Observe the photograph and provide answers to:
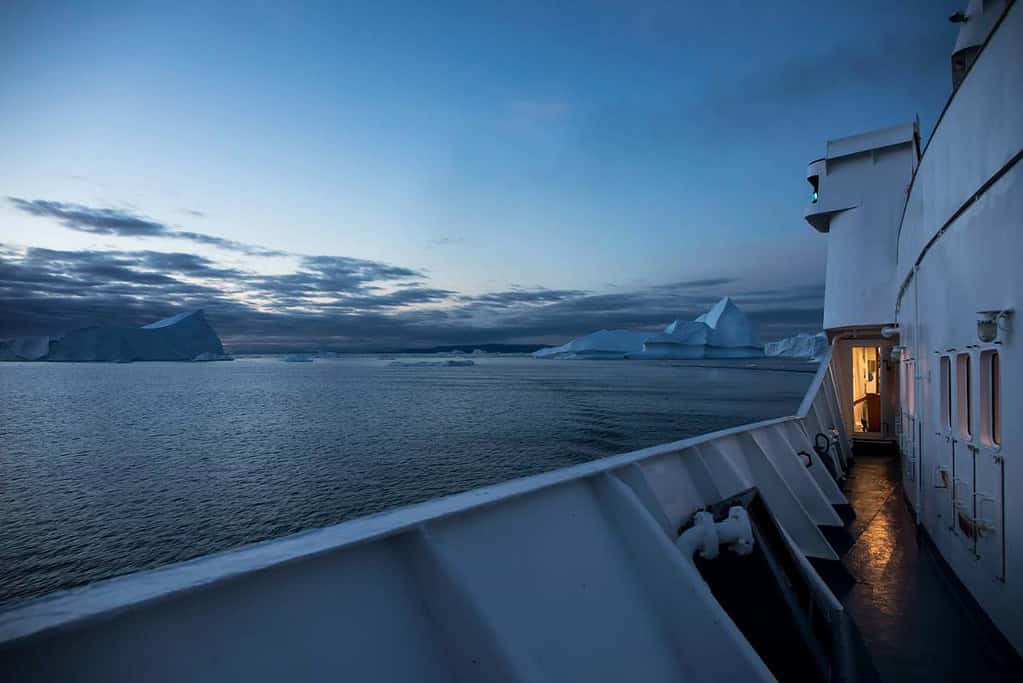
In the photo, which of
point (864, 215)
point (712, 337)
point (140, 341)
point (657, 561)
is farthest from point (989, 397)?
point (140, 341)

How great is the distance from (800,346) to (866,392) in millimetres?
145776

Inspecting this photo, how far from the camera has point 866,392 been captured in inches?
574

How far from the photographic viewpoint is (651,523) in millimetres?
2553

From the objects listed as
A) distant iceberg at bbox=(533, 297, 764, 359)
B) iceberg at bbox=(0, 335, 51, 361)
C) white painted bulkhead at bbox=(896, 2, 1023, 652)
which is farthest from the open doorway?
iceberg at bbox=(0, 335, 51, 361)

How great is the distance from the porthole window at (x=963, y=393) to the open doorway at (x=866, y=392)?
33.3 feet

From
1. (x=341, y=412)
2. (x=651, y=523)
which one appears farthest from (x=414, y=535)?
(x=341, y=412)

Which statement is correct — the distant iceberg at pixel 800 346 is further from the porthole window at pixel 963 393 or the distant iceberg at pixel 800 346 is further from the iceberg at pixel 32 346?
the iceberg at pixel 32 346

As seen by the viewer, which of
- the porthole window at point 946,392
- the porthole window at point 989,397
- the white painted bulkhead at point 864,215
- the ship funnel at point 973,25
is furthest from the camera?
the white painted bulkhead at point 864,215

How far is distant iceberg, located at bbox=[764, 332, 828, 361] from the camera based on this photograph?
137500 millimetres

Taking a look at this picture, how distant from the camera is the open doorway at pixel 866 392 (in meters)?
13.9

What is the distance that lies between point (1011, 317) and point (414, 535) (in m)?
3.44

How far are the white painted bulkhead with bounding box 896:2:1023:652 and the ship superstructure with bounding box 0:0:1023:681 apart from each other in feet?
Result: 0.07

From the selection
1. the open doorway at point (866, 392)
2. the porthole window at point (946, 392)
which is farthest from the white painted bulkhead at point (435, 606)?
the open doorway at point (866, 392)

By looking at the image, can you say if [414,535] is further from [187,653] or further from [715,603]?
[715,603]
